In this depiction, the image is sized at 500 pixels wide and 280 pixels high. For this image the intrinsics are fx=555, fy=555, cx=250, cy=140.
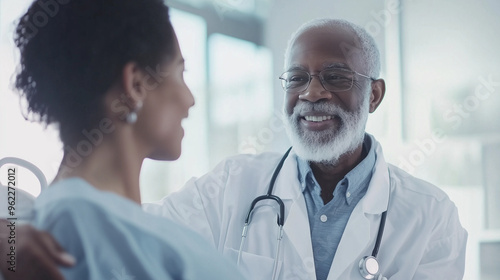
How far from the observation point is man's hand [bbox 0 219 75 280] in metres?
0.45

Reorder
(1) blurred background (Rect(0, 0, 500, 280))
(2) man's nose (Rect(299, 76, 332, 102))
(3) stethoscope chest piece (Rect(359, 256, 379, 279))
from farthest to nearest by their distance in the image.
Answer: (1) blurred background (Rect(0, 0, 500, 280)), (2) man's nose (Rect(299, 76, 332, 102)), (3) stethoscope chest piece (Rect(359, 256, 379, 279))

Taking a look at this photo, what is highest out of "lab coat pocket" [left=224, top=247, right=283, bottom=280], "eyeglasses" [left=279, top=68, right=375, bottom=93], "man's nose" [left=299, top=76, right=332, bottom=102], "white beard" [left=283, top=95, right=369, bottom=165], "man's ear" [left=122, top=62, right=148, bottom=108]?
"eyeglasses" [left=279, top=68, right=375, bottom=93]

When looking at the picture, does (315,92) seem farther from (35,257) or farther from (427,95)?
(427,95)

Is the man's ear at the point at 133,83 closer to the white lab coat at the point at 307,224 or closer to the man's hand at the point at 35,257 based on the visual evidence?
the man's hand at the point at 35,257

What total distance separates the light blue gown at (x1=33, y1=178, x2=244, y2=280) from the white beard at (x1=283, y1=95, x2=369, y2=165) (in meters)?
0.58

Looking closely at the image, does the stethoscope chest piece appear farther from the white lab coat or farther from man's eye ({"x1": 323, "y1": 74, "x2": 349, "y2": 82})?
man's eye ({"x1": 323, "y1": 74, "x2": 349, "y2": 82})

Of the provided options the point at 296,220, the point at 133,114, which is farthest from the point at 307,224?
the point at 133,114

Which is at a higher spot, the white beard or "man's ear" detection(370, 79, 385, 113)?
"man's ear" detection(370, 79, 385, 113)

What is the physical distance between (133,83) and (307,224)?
540mm

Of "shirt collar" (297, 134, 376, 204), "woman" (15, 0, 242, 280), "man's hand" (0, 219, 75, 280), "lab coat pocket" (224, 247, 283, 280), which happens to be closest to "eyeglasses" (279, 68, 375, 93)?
"shirt collar" (297, 134, 376, 204)

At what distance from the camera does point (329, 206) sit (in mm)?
1046

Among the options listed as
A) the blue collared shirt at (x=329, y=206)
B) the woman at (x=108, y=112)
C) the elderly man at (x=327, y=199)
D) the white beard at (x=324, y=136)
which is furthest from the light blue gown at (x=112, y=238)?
the white beard at (x=324, y=136)

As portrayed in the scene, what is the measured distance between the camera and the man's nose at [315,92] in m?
1.05

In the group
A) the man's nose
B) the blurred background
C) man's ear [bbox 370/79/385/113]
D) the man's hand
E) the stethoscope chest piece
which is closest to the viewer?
the man's hand
